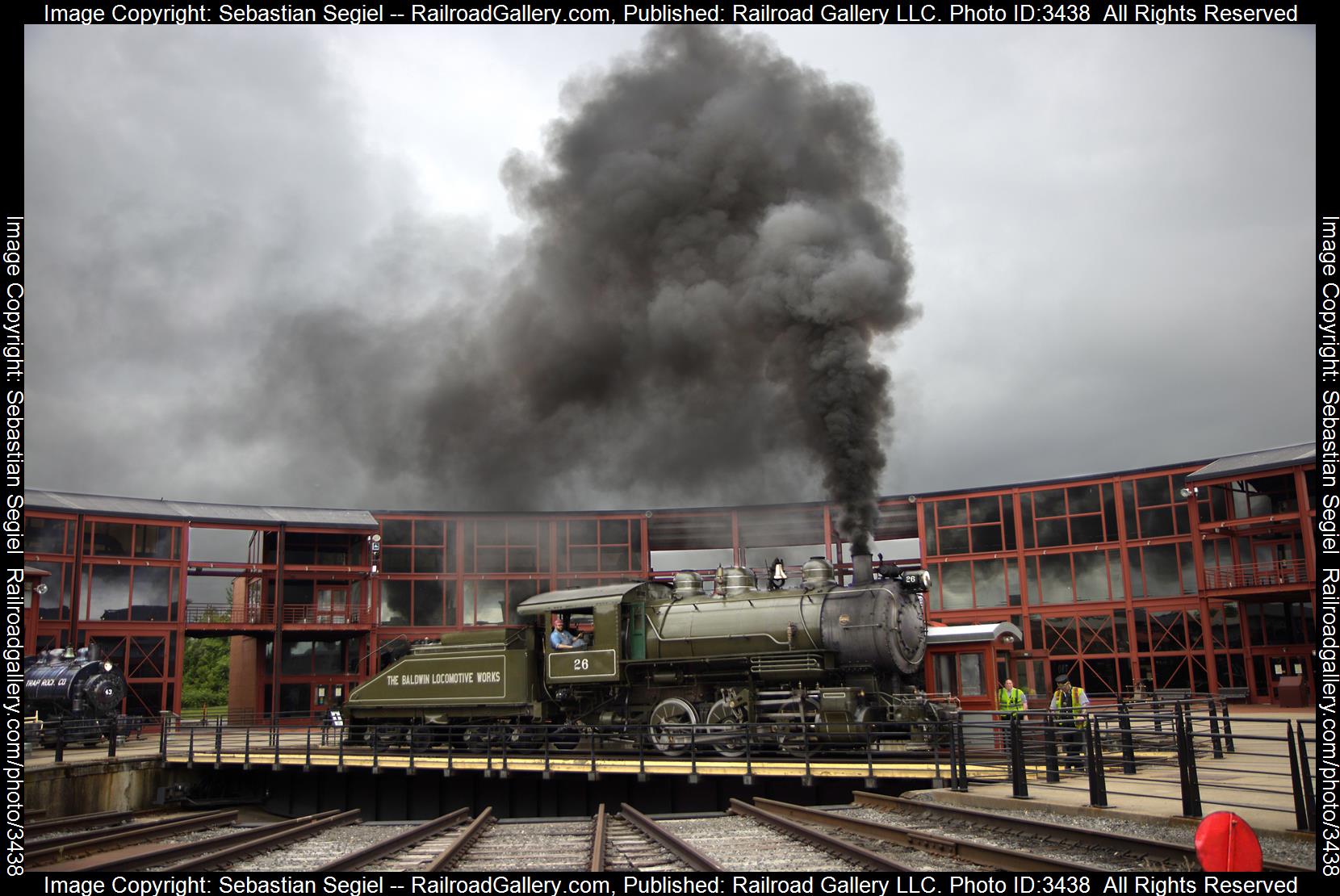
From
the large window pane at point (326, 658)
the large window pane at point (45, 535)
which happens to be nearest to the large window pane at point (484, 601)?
the large window pane at point (326, 658)

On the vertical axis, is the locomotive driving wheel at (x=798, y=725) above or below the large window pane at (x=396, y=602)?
below

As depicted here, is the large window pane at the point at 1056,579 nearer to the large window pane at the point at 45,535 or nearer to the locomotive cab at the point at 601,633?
the locomotive cab at the point at 601,633

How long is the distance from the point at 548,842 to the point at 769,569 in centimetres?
822

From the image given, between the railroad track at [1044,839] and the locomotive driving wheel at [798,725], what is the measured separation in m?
3.33

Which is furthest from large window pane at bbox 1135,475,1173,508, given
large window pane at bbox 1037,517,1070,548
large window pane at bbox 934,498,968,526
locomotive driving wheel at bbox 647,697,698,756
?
locomotive driving wheel at bbox 647,697,698,756

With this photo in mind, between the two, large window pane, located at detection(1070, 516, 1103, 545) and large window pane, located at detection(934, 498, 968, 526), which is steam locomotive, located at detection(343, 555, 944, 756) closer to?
large window pane, located at detection(1070, 516, 1103, 545)

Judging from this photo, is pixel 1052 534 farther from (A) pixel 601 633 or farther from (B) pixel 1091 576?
(A) pixel 601 633

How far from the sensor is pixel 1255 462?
26953 millimetres

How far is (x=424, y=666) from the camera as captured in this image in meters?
20.3

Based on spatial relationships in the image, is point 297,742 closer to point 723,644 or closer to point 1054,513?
point 723,644

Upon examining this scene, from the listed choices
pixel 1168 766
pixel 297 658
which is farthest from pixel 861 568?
pixel 297 658

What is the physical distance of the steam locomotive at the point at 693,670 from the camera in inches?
610
